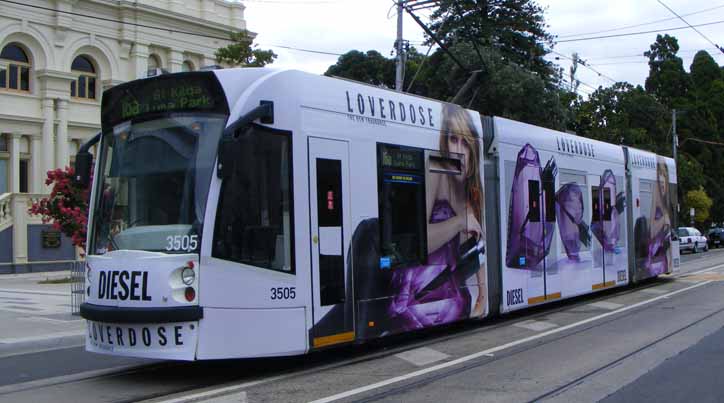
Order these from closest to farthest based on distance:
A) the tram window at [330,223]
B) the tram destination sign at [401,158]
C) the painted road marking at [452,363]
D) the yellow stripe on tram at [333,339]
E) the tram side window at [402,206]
→ the painted road marking at [452,363] < the yellow stripe on tram at [333,339] < the tram window at [330,223] < the tram side window at [402,206] < the tram destination sign at [401,158]

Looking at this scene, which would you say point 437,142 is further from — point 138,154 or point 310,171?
point 138,154

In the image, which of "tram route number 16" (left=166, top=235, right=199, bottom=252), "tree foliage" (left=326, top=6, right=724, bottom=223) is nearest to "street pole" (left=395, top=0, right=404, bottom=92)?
"tree foliage" (left=326, top=6, right=724, bottom=223)

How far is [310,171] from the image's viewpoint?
8.45m

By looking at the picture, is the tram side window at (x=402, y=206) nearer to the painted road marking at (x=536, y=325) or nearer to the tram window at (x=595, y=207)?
the painted road marking at (x=536, y=325)

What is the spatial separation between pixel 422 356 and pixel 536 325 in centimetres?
354

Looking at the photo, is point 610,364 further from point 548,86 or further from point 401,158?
point 548,86

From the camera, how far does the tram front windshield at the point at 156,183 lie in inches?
301

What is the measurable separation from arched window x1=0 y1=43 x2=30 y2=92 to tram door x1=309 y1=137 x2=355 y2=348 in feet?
89.1

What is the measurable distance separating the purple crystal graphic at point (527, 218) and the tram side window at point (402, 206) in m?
2.86

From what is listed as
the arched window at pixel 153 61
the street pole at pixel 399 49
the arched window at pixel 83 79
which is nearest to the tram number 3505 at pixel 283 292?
the street pole at pixel 399 49

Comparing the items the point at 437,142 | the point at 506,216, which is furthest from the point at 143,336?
the point at 506,216

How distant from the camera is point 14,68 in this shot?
3200 cm

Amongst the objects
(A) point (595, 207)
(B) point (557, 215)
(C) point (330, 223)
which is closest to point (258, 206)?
(C) point (330, 223)

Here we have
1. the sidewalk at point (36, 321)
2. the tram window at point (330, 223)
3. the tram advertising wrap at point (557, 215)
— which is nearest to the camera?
the tram window at point (330, 223)
